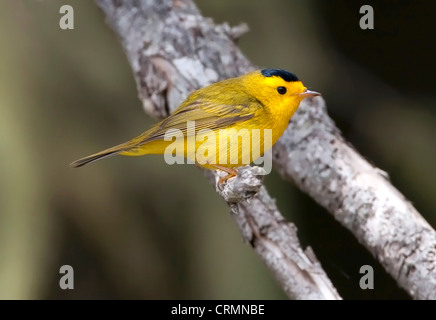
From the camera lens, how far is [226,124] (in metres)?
1.97

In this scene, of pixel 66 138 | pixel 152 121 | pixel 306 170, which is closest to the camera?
pixel 306 170

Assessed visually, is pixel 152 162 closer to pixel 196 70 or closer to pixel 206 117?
pixel 196 70

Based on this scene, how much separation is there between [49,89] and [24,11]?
39 centimetres

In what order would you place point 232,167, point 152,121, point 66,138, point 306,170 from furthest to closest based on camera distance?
point 152,121
point 66,138
point 306,170
point 232,167

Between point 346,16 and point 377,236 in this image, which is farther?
point 346,16

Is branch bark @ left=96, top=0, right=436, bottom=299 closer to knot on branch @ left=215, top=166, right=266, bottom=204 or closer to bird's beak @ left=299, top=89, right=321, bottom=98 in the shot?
knot on branch @ left=215, top=166, right=266, bottom=204

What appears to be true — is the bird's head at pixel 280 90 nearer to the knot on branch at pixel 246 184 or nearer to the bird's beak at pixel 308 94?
the bird's beak at pixel 308 94

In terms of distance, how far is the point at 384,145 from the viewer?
2.84 m

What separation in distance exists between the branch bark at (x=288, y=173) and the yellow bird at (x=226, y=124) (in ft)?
0.54

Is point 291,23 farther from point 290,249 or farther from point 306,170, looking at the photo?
point 290,249

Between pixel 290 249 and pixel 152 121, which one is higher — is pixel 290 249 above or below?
below

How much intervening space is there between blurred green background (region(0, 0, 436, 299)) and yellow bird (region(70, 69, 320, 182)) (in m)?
0.78

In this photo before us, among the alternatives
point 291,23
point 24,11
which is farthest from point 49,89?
point 291,23

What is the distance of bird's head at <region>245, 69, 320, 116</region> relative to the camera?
6.60 ft
